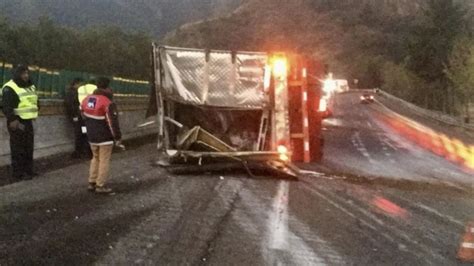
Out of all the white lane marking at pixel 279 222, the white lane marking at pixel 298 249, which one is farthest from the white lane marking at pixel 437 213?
the white lane marking at pixel 298 249

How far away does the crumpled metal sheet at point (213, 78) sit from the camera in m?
16.0

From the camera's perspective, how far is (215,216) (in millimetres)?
10414

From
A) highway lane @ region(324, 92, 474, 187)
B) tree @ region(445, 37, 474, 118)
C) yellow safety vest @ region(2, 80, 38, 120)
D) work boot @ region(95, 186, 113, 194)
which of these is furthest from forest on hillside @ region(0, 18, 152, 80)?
work boot @ region(95, 186, 113, 194)

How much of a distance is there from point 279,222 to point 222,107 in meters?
6.22

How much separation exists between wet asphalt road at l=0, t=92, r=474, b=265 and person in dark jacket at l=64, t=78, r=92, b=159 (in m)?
2.19

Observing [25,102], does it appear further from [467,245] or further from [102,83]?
[467,245]

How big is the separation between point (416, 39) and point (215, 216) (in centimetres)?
8470

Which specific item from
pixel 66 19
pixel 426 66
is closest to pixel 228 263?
pixel 426 66

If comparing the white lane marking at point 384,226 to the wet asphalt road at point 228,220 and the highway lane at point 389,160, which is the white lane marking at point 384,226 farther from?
the highway lane at point 389,160

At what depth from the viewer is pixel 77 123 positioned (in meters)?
18.7

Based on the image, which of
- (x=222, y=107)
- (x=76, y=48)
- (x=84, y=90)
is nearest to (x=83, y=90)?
(x=84, y=90)

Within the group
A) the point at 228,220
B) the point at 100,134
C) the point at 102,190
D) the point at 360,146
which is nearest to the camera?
the point at 228,220

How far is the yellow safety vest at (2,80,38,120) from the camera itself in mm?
13695

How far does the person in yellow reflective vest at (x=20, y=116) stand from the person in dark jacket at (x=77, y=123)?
4.37 m
